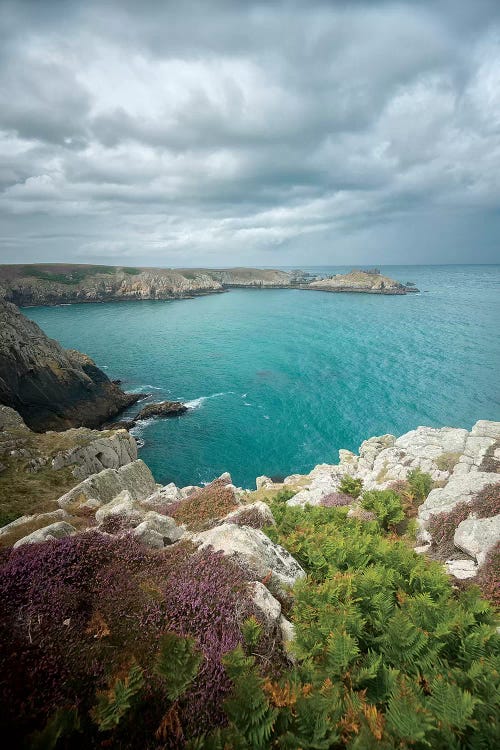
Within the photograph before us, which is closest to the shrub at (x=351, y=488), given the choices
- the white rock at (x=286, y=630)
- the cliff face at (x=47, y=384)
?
the white rock at (x=286, y=630)

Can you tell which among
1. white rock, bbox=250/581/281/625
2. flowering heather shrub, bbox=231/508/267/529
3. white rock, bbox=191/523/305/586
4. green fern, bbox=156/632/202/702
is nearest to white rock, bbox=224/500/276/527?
flowering heather shrub, bbox=231/508/267/529

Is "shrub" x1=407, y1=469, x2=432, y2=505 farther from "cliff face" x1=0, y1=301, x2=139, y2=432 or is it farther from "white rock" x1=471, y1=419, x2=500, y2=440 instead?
"cliff face" x1=0, y1=301, x2=139, y2=432

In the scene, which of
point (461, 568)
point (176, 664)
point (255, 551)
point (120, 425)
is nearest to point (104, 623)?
point (176, 664)

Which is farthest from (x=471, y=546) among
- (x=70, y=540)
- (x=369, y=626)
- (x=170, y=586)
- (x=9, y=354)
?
(x=9, y=354)

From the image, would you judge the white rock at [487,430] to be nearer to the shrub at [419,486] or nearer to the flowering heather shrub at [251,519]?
the shrub at [419,486]

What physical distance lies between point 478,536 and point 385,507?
5.06m

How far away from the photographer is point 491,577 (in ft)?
37.9

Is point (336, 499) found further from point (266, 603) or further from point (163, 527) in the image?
point (266, 603)

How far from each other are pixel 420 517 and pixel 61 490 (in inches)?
1024

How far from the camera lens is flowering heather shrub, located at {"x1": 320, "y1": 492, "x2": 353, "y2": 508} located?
22.9 meters

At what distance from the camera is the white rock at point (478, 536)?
1312cm

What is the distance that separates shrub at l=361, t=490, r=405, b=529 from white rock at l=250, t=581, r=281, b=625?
37.5 feet

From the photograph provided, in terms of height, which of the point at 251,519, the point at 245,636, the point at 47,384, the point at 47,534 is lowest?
the point at 47,384

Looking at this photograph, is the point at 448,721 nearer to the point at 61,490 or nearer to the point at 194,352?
the point at 61,490
